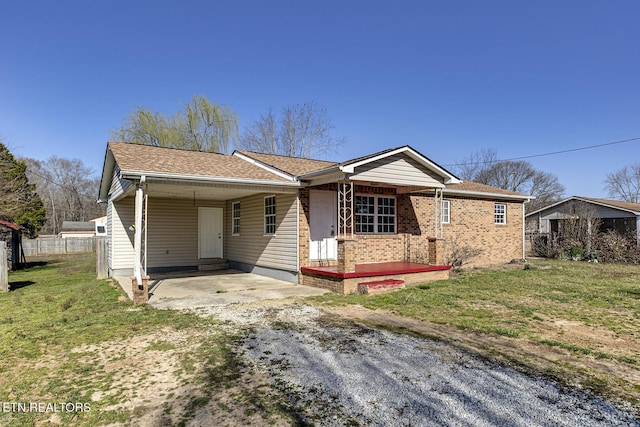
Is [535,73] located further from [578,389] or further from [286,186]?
[578,389]

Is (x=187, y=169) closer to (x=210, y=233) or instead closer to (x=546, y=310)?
(x=210, y=233)

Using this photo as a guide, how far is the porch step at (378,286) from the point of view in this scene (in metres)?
8.80

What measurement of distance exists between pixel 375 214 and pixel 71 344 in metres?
8.76

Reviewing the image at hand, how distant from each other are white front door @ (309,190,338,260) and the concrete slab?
134 centimetres

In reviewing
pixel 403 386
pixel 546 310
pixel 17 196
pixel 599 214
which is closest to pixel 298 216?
pixel 546 310

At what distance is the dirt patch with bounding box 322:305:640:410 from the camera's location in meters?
3.82

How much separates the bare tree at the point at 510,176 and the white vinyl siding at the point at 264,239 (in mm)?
36579

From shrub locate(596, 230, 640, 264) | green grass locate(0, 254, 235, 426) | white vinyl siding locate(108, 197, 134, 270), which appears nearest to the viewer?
green grass locate(0, 254, 235, 426)

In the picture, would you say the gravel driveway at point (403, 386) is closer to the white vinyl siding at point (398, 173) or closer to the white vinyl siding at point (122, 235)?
the white vinyl siding at point (398, 173)

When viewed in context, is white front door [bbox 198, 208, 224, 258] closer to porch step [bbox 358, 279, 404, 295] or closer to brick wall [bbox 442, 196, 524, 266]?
porch step [bbox 358, 279, 404, 295]

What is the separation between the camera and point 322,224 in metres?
10.8

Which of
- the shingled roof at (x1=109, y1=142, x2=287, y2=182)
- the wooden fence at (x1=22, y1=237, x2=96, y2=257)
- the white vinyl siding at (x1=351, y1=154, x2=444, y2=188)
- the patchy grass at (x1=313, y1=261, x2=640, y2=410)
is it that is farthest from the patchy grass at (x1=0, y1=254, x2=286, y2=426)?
the wooden fence at (x1=22, y1=237, x2=96, y2=257)

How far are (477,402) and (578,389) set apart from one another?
1114 millimetres

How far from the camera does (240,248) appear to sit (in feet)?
43.5
